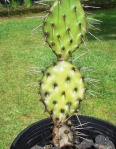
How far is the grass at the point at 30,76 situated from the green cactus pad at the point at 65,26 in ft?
1.44

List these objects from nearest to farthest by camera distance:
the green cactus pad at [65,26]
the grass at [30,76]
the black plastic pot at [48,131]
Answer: the green cactus pad at [65,26] < the black plastic pot at [48,131] < the grass at [30,76]

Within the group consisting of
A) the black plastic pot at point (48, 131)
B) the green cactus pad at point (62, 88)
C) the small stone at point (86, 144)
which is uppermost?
the green cactus pad at point (62, 88)

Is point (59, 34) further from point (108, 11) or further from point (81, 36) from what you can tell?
point (108, 11)

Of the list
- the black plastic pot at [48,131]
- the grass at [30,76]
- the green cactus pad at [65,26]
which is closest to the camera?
the green cactus pad at [65,26]

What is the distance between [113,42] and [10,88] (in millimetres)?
2767

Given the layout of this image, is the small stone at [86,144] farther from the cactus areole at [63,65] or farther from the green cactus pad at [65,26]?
the green cactus pad at [65,26]

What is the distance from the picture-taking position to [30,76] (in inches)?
206

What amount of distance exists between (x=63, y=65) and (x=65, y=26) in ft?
0.80

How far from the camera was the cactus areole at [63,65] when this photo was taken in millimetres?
2170

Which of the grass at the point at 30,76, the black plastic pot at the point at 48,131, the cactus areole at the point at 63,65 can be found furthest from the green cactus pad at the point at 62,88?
the black plastic pot at the point at 48,131

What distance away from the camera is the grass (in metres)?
4.09

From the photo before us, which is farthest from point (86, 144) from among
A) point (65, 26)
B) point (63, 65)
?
point (65, 26)

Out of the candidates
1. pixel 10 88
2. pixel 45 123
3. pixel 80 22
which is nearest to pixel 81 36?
pixel 80 22

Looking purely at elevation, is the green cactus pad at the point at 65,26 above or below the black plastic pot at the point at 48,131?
above
